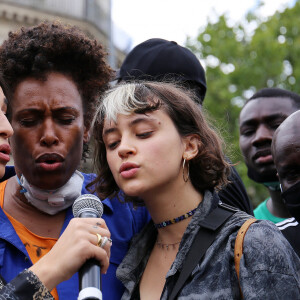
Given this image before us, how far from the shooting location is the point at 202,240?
287 cm

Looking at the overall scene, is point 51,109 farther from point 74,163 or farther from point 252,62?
point 252,62

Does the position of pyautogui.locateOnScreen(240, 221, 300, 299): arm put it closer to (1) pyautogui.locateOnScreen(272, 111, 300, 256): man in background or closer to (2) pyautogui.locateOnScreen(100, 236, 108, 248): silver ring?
(2) pyautogui.locateOnScreen(100, 236, 108, 248): silver ring

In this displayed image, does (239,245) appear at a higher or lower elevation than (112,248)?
higher

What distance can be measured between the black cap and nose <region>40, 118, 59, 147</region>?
1039mm

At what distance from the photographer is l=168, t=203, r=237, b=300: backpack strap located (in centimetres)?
277

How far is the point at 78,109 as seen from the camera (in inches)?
141

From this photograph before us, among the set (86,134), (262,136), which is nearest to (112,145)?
(86,134)

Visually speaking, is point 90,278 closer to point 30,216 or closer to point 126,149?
point 126,149

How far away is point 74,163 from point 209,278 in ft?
3.91

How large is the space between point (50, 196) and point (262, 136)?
2.35 metres

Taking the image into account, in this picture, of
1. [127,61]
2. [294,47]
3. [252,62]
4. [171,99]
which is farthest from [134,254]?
[294,47]

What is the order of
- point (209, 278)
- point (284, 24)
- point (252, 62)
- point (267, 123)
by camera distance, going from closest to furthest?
point (209, 278) → point (267, 123) → point (252, 62) → point (284, 24)

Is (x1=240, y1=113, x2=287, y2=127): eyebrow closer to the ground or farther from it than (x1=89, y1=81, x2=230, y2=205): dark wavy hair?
closer to the ground

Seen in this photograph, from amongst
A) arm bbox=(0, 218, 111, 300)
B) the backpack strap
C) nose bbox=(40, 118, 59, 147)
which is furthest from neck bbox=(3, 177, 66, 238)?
the backpack strap
